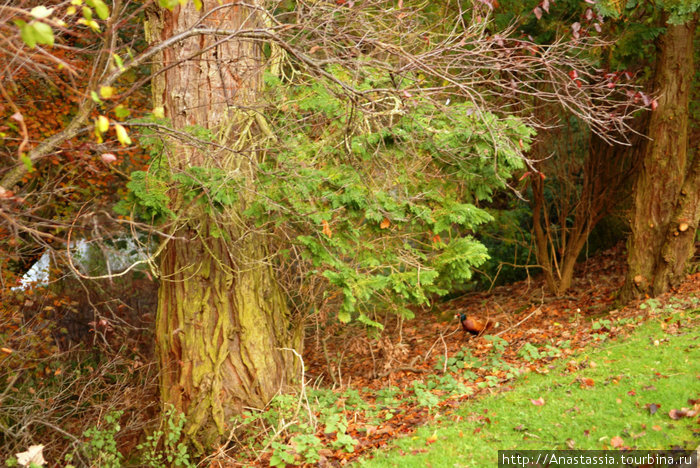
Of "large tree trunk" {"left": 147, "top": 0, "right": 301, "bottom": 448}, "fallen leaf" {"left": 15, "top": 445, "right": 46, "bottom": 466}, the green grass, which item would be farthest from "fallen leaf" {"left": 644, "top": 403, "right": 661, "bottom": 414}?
"fallen leaf" {"left": 15, "top": 445, "right": 46, "bottom": 466}

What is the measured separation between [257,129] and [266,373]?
2668mm

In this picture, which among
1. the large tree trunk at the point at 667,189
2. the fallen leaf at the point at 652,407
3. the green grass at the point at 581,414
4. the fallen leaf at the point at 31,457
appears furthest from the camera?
the large tree trunk at the point at 667,189

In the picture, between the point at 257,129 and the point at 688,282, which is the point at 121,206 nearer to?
the point at 257,129

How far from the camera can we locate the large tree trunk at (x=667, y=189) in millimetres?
8055

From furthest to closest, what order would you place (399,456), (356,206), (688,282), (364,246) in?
(688,282)
(364,246)
(356,206)
(399,456)

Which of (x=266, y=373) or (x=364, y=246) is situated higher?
(x=364, y=246)

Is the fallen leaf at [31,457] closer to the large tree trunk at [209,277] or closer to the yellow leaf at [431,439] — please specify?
the large tree trunk at [209,277]

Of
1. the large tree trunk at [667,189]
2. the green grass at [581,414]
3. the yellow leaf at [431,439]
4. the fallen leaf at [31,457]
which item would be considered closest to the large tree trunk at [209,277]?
the fallen leaf at [31,457]

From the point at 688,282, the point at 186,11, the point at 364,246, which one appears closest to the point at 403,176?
the point at 364,246

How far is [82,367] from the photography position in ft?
31.2

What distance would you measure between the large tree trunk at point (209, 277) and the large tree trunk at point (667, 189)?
5207 mm

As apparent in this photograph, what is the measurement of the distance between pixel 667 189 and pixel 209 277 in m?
6.10

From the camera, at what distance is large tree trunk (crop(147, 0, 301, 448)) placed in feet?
21.0

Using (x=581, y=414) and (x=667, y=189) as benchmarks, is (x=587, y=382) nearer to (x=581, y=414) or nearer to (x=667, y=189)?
(x=581, y=414)
